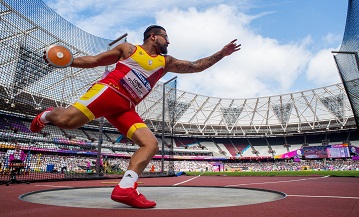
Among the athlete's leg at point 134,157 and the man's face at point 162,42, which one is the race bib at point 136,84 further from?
the man's face at point 162,42

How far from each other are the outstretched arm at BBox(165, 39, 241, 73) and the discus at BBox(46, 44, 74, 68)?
1.32 m

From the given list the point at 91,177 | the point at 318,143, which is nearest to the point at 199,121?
the point at 318,143

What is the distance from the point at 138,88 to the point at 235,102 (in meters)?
59.6

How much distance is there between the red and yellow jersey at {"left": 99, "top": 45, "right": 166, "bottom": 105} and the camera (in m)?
3.35

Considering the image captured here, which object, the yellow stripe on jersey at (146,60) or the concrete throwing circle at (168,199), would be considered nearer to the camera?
the yellow stripe on jersey at (146,60)

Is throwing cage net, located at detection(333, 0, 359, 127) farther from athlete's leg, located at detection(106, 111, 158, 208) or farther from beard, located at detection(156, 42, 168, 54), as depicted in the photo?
athlete's leg, located at detection(106, 111, 158, 208)

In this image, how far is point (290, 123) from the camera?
5747 centimetres

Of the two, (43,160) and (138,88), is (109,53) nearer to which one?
(138,88)

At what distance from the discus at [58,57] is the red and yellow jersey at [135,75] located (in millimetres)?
467

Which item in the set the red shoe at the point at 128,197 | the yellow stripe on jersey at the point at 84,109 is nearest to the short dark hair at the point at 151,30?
the yellow stripe on jersey at the point at 84,109

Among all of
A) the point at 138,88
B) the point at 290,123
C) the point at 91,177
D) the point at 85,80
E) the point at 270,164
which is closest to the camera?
the point at 138,88

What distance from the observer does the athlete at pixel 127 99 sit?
3.15 metres

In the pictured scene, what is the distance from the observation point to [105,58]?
3.42 metres

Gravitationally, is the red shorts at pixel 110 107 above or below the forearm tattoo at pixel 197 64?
below
